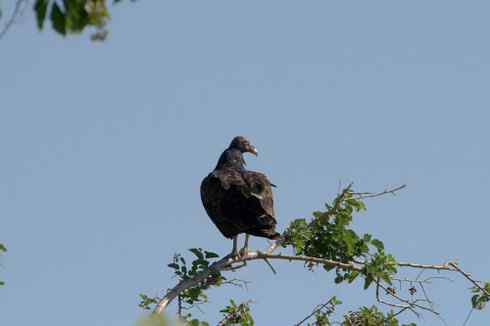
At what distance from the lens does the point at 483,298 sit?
7957mm

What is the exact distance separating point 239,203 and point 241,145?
208 centimetres

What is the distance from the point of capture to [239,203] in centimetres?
912

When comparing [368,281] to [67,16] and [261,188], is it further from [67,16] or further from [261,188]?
[67,16]

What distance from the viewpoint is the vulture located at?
885 cm

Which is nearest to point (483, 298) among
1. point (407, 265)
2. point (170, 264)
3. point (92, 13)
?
point (407, 265)

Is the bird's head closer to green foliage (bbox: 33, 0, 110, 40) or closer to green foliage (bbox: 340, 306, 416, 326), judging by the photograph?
green foliage (bbox: 340, 306, 416, 326)

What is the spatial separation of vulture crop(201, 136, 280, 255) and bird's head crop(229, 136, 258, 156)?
1.04 m

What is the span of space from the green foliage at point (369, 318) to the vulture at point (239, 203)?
0.92 metres

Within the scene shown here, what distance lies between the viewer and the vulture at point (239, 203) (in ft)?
29.0

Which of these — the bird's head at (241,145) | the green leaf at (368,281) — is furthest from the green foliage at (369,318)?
the bird's head at (241,145)

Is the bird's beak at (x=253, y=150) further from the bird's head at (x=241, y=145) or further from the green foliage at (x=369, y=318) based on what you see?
the green foliage at (x=369, y=318)

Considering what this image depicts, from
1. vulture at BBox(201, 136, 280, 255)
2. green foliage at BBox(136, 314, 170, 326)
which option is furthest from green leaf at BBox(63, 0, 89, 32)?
vulture at BBox(201, 136, 280, 255)

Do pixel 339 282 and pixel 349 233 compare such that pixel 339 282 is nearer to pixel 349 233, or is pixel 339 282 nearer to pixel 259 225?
pixel 349 233

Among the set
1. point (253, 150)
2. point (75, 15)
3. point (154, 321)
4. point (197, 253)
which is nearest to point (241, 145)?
point (253, 150)
